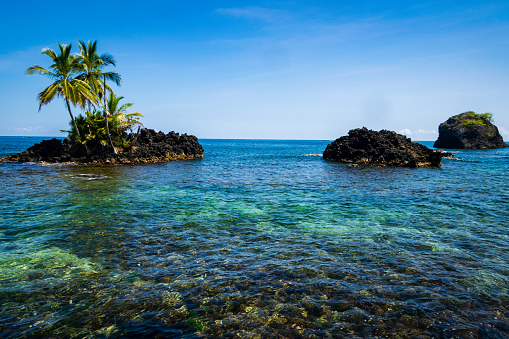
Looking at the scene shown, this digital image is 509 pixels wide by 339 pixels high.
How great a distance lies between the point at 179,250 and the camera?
9.67 meters

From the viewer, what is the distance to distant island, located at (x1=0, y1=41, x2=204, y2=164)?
36656 mm

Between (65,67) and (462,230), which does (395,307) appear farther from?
(65,67)

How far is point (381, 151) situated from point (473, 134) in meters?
90.8

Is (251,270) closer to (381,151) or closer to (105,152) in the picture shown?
(105,152)

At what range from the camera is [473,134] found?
355 ft

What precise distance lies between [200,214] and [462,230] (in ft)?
41.3

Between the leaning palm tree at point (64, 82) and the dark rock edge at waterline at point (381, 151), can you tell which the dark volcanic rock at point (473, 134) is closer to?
the dark rock edge at waterline at point (381, 151)

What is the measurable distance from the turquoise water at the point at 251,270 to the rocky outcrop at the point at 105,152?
25682 mm

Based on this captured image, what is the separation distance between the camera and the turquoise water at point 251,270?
18.9ft

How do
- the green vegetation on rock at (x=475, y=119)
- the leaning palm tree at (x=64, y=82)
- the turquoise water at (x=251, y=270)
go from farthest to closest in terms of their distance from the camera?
the green vegetation on rock at (x=475, y=119) < the leaning palm tree at (x=64, y=82) < the turquoise water at (x=251, y=270)

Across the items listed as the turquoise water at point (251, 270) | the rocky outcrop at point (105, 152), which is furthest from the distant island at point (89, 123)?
the turquoise water at point (251, 270)

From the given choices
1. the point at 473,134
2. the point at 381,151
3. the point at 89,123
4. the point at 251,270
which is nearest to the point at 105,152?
the point at 89,123

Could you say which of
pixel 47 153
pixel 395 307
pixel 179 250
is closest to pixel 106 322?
pixel 179 250

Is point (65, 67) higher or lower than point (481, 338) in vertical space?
higher
